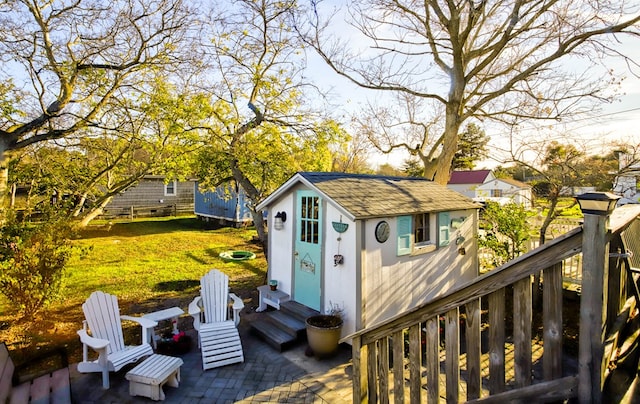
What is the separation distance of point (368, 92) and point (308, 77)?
3308mm

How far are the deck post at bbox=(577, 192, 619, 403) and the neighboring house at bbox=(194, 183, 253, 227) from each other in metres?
17.4

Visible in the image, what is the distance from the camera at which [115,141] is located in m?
9.44

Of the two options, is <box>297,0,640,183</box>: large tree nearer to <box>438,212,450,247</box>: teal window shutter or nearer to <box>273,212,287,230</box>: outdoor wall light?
<box>438,212,450,247</box>: teal window shutter

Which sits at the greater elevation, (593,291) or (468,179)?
(468,179)

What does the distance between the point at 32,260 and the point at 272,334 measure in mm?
4316

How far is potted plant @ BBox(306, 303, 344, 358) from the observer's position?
5488 mm

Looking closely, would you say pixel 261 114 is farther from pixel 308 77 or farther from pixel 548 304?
pixel 548 304

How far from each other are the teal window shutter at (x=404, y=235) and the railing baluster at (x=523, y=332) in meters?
4.66

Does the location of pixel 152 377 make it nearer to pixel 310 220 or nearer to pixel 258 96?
pixel 310 220

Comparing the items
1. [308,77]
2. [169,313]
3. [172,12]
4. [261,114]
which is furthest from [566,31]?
[169,313]

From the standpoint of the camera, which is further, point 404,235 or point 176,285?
point 176,285

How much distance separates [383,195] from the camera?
22.9 feet

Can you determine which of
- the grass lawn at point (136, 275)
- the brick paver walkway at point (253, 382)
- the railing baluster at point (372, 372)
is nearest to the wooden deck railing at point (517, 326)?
the railing baluster at point (372, 372)

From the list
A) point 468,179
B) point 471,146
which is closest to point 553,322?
point 471,146
